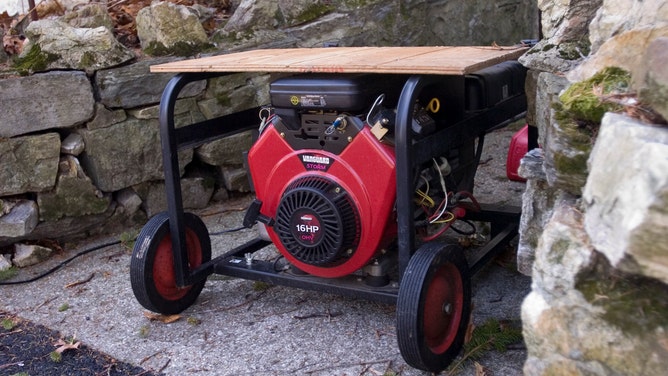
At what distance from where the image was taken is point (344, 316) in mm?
3336

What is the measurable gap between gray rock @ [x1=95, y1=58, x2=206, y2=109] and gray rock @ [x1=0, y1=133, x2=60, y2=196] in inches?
14.1

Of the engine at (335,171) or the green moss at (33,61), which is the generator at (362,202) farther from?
the green moss at (33,61)

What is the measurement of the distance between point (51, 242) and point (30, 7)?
1442 millimetres

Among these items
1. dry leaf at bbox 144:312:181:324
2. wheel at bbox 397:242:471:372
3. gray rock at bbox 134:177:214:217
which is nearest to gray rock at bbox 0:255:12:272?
gray rock at bbox 134:177:214:217

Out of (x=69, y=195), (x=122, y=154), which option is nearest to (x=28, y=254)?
(x=69, y=195)

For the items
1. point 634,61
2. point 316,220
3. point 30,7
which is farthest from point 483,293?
point 30,7

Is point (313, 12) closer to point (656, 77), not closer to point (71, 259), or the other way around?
point (71, 259)

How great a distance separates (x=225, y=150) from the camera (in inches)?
185

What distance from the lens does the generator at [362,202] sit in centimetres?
272

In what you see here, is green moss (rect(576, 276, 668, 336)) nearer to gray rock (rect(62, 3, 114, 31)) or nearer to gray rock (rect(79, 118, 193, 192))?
gray rock (rect(79, 118, 193, 192))

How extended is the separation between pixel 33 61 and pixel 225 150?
119 cm

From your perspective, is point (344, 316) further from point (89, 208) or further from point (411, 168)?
point (89, 208)

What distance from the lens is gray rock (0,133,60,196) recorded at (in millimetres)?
4016

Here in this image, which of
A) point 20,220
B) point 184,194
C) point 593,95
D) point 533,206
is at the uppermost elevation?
Answer: point 593,95
